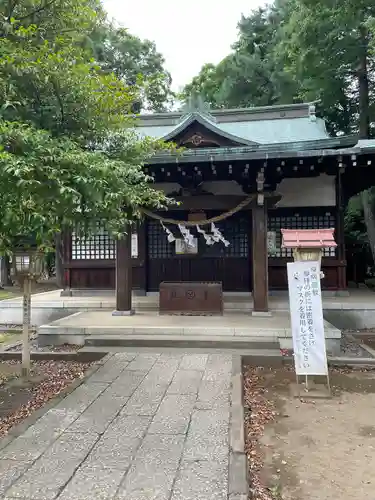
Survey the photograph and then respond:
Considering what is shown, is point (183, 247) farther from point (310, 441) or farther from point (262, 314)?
point (310, 441)

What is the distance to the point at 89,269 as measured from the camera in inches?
450

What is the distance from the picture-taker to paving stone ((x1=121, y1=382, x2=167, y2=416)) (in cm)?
431

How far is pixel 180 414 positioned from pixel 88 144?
364cm

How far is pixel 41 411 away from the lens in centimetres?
421

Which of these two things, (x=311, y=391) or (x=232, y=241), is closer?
(x=311, y=391)

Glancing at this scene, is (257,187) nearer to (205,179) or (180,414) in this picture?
(205,179)

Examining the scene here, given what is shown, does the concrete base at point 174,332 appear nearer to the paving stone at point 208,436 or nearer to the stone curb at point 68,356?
the stone curb at point 68,356

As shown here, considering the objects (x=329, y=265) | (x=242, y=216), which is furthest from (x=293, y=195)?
(x=329, y=265)

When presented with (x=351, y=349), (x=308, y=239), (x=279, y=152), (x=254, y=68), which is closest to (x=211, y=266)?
(x=279, y=152)

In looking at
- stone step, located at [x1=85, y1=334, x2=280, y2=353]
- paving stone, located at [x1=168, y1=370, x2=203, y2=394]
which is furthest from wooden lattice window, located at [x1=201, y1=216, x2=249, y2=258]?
paving stone, located at [x1=168, y1=370, x2=203, y2=394]

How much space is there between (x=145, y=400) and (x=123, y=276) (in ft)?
14.6

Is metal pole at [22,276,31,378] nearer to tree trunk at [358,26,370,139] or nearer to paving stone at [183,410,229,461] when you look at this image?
paving stone at [183,410,229,461]

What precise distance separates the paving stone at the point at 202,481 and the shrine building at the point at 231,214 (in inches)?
225

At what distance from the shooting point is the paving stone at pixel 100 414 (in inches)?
152
